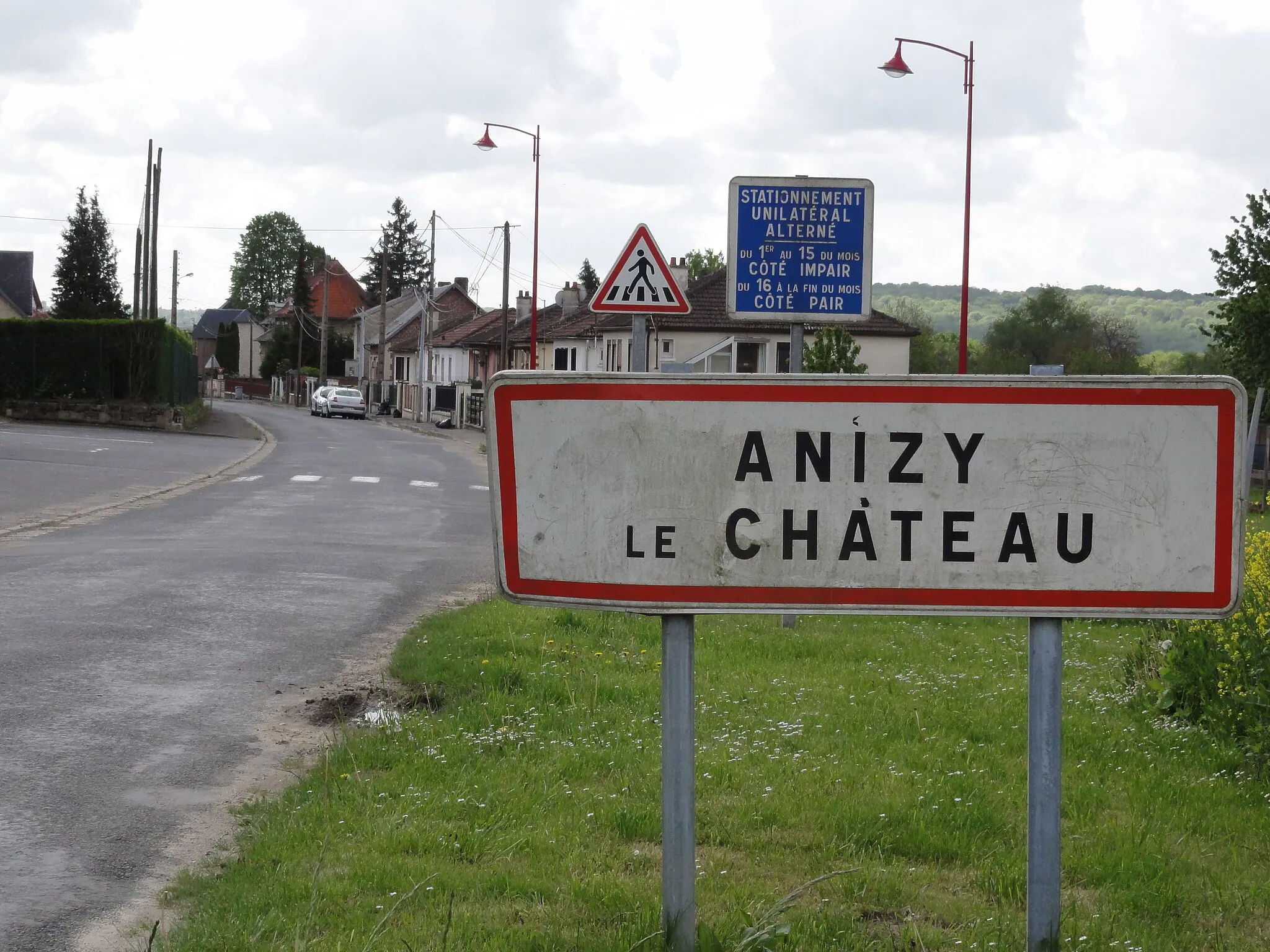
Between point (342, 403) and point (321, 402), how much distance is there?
226 centimetres

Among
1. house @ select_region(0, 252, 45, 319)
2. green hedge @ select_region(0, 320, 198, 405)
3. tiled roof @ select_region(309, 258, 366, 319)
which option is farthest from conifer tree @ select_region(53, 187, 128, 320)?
tiled roof @ select_region(309, 258, 366, 319)

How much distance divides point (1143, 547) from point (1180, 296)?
188385 mm

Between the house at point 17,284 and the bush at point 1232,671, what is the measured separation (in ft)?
306

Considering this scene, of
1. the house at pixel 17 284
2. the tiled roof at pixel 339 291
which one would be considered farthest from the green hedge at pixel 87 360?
the tiled roof at pixel 339 291

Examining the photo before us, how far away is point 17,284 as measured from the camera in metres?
93.9

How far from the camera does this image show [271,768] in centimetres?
626

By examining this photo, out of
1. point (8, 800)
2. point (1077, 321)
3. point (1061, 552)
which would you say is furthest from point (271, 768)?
point (1077, 321)

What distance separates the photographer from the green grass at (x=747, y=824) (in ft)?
13.4

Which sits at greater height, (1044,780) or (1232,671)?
(1044,780)

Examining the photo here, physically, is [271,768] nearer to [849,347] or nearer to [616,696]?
[616,696]

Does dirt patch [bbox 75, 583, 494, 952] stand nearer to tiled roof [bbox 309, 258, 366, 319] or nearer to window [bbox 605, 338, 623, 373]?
window [bbox 605, 338, 623, 373]

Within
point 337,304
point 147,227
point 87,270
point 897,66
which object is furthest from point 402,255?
point 897,66

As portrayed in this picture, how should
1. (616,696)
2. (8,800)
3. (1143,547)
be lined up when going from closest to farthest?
1. (1143,547)
2. (8,800)
3. (616,696)

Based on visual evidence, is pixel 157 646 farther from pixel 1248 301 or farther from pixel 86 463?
pixel 1248 301
